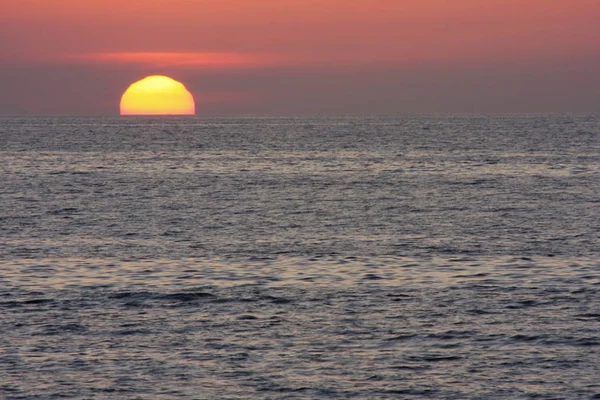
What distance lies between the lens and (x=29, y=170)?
8938 cm

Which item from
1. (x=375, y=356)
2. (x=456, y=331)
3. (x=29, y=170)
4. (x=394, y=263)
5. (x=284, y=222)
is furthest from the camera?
(x=29, y=170)

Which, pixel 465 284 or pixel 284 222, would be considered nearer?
pixel 465 284

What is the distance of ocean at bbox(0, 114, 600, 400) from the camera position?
20.1m

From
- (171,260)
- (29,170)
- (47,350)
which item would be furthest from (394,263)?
(29,170)

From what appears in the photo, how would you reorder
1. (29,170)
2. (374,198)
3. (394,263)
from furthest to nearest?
(29,170)
(374,198)
(394,263)

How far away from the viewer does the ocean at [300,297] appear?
2012 cm

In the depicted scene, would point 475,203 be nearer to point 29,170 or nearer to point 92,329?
point 92,329

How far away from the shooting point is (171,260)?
35.3 metres

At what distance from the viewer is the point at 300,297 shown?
28.1 m

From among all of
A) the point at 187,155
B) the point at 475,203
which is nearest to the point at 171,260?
the point at 475,203

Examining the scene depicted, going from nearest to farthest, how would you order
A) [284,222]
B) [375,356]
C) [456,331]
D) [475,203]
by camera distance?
[375,356]
[456,331]
[284,222]
[475,203]

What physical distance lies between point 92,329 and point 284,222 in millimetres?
24987

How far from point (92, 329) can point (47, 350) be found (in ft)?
7.01

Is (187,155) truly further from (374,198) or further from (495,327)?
(495,327)
